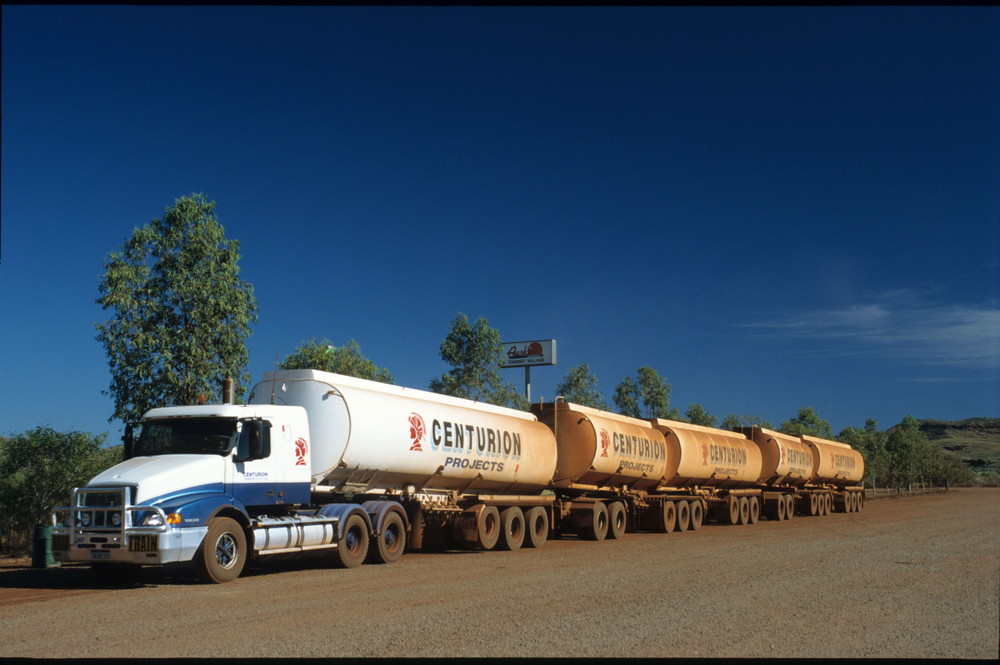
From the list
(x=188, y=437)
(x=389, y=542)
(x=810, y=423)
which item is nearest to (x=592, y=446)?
(x=389, y=542)

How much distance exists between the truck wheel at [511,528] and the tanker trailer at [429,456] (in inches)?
1.1

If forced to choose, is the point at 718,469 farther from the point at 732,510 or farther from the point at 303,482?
the point at 303,482

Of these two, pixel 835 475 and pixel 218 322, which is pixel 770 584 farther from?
pixel 835 475

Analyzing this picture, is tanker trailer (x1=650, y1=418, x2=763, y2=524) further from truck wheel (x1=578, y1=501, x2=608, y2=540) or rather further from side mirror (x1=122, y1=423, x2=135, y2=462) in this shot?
side mirror (x1=122, y1=423, x2=135, y2=462)

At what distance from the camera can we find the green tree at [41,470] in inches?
938

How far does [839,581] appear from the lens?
14.3 m

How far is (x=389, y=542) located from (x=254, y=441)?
4761mm

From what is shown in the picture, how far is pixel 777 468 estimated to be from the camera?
40.8 m

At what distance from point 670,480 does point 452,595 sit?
65.3 feet

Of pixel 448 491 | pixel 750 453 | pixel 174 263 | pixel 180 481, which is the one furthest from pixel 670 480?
pixel 180 481

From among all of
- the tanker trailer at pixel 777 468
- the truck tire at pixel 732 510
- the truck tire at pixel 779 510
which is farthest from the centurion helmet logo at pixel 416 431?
the truck tire at pixel 779 510

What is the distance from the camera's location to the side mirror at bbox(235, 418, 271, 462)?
15.7 metres

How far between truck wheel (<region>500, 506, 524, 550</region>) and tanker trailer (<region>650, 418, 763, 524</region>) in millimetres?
9216

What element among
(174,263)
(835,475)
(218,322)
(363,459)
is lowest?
(835,475)
